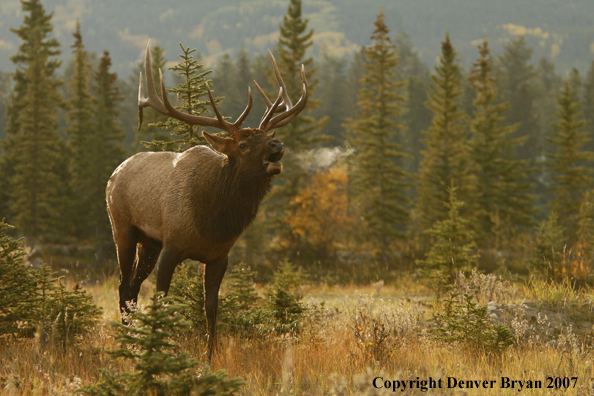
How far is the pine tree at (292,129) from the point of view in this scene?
26.7 meters

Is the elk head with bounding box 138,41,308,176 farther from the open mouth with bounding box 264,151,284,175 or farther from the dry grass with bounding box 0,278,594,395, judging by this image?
the dry grass with bounding box 0,278,594,395

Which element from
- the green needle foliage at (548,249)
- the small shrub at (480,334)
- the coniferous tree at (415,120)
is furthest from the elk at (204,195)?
the coniferous tree at (415,120)

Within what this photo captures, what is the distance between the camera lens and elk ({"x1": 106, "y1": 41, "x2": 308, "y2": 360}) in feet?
15.9

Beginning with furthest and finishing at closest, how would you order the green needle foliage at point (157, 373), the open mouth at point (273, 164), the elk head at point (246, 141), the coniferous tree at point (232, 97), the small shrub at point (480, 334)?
the coniferous tree at point (232, 97), the small shrub at point (480, 334), the elk head at point (246, 141), the open mouth at point (273, 164), the green needle foliage at point (157, 373)

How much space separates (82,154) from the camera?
28156mm

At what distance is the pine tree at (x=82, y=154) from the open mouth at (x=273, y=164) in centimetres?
2477

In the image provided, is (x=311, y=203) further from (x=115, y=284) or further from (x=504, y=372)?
(x=504, y=372)

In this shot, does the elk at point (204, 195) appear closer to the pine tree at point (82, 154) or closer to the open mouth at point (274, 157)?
the open mouth at point (274, 157)

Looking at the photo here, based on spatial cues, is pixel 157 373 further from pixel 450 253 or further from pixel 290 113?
pixel 450 253

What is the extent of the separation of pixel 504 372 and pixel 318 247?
2420 centimetres

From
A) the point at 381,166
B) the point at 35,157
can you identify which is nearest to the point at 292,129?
the point at 381,166

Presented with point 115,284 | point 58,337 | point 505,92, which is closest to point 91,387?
point 58,337

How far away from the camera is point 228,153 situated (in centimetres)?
497

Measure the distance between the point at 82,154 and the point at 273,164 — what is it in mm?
26368
